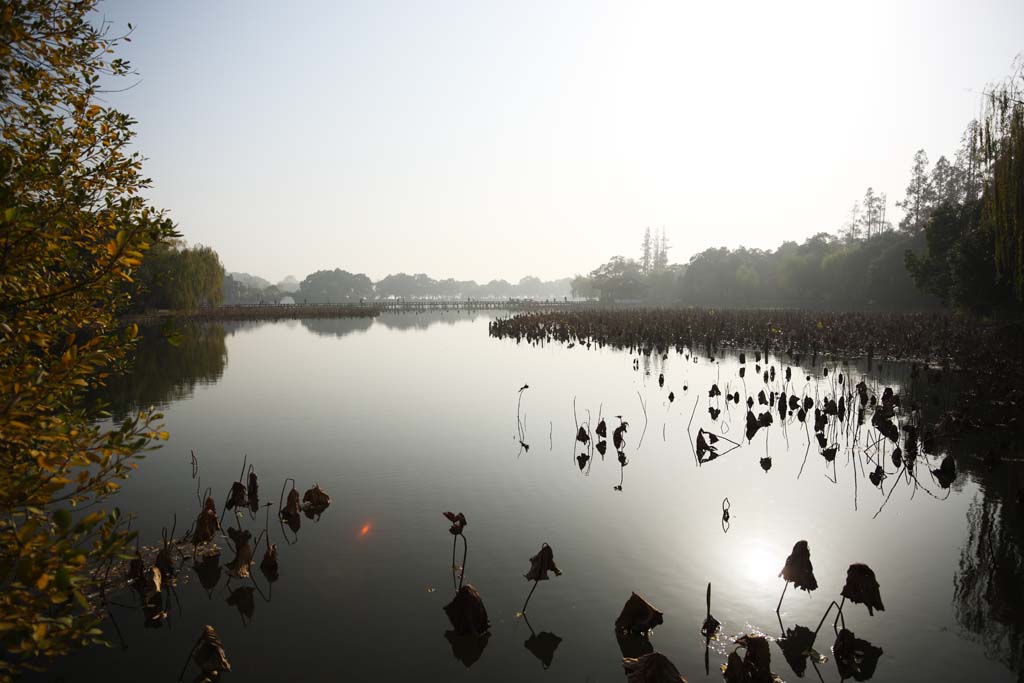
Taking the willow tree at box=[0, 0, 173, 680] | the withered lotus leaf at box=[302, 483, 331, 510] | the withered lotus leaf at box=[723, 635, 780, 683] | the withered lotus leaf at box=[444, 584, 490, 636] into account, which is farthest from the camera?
the withered lotus leaf at box=[302, 483, 331, 510]

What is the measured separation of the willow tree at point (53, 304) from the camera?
3055 millimetres

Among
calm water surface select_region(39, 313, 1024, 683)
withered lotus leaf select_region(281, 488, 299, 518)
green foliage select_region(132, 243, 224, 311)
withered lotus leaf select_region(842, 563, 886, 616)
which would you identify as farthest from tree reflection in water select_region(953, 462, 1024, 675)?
green foliage select_region(132, 243, 224, 311)

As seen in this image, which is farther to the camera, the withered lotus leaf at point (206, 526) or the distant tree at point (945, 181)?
the distant tree at point (945, 181)

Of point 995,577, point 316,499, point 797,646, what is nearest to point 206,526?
point 316,499

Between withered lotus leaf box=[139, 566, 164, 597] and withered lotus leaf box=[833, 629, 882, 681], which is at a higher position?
withered lotus leaf box=[139, 566, 164, 597]

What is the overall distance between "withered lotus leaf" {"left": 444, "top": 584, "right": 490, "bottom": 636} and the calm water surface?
21 cm

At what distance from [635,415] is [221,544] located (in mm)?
11330

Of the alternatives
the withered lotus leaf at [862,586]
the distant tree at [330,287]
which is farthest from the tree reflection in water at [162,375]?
A: the distant tree at [330,287]

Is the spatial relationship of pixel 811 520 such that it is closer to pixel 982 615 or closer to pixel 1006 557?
pixel 1006 557

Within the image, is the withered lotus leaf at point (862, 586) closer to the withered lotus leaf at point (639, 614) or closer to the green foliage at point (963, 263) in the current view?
the withered lotus leaf at point (639, 614)

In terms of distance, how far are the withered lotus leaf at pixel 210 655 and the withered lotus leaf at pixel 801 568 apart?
17.9 ft

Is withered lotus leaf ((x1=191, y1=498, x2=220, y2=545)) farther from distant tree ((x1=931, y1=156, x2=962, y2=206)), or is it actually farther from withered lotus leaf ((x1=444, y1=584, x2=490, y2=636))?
distant tree ((x1=931, y1=156, x2=962, y2=206))

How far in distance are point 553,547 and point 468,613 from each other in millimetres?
2293

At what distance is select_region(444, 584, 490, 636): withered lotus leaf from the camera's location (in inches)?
228
